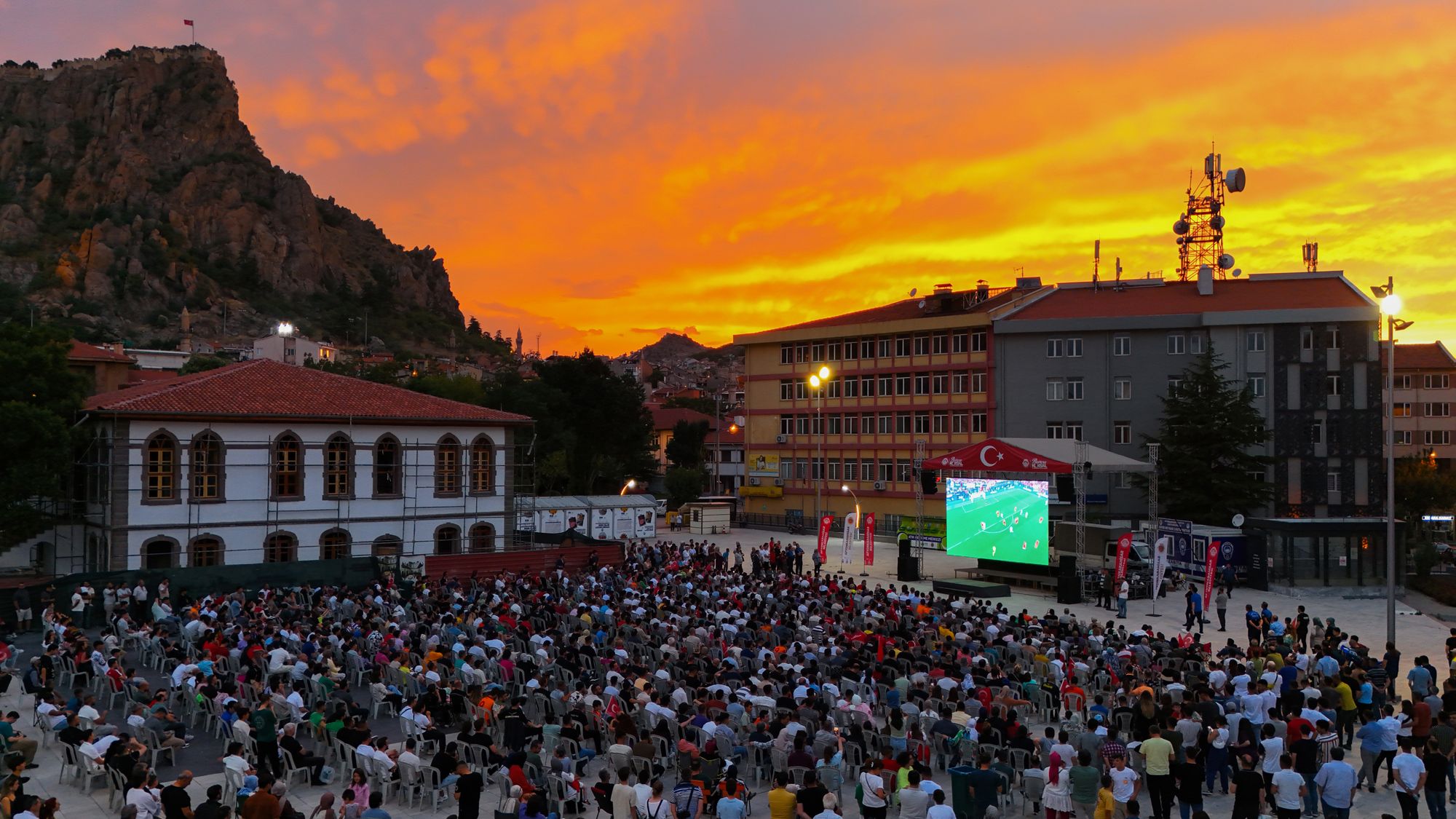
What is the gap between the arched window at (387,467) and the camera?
39406mm

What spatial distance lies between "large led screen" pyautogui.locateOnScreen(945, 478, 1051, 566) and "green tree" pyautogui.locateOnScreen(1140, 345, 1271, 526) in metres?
16.1

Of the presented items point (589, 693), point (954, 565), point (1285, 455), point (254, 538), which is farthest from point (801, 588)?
point (1285, 455)

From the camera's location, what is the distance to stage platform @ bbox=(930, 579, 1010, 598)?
34.0m

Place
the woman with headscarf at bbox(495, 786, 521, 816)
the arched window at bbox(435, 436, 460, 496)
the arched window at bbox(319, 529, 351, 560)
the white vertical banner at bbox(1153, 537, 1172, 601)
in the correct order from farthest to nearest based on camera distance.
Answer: the arched window at bbox(435, 436, 460, 496) < the arched window at bbox(319, 529, 351, 560) < the white vertical banner at bbox(1153, 537, 1172, 601) < the woman with headscarf at bbox(495, 786, 521, 816)

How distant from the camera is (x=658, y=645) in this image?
21.2 m

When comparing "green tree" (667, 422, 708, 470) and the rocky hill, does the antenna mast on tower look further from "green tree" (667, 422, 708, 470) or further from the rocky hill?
the rocky hill

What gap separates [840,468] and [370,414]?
109 feet

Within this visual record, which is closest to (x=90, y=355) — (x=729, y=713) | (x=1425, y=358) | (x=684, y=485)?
(x=684, y=485)

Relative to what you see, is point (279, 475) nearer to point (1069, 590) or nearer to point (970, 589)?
point (970, 589)

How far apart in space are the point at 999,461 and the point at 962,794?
2410 centimetres

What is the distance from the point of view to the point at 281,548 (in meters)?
37.3

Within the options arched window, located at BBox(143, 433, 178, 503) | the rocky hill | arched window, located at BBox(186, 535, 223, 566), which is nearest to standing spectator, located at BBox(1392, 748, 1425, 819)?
arched window, located at BBox(186, 535, 223, 566)

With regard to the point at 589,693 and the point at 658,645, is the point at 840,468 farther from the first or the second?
the point at 589,693

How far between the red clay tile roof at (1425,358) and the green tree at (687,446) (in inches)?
2352
